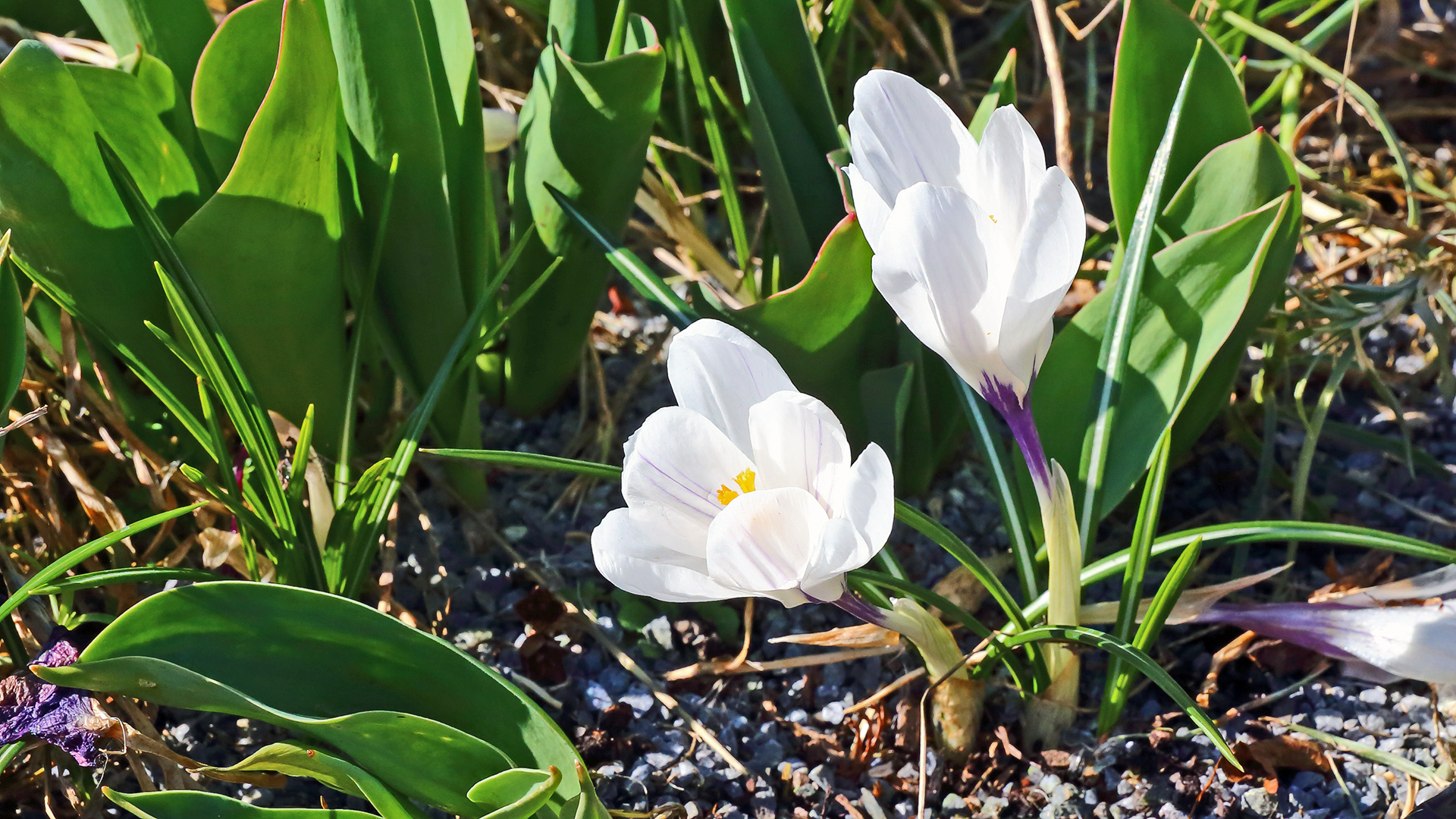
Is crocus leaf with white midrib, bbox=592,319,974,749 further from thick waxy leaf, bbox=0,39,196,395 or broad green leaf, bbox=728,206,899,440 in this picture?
thick waxy leaf, bbox=0,39,196,395

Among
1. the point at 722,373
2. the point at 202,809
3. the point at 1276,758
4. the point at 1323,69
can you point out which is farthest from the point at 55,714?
the point at 1323,69

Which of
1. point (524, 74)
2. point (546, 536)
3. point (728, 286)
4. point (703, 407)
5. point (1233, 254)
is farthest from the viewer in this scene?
point (524, 74)

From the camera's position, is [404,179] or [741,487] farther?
[404,179]

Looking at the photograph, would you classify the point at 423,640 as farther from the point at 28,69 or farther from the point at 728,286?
the point at 728,286

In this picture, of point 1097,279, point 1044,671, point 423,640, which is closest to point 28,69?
point 423,640

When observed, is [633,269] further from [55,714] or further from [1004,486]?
[55,714]
